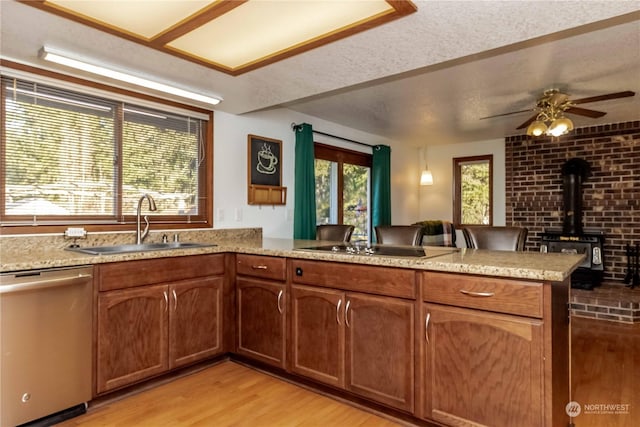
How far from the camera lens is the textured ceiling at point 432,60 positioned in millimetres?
1812

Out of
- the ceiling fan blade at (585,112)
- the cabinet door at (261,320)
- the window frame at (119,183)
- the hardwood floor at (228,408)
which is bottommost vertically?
the hardwood floor at (228,408)

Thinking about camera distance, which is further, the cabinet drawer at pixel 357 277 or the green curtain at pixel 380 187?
the green curtain at pixel 380 187

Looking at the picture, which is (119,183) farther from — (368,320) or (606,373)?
(606,373)

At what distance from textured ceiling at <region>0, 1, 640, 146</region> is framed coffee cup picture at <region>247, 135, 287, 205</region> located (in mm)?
437

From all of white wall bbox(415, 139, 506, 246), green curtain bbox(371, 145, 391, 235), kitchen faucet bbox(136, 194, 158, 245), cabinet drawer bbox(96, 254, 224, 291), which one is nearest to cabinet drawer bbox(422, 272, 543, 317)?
cabinet drawer bbox(96, 254, 224, 291)

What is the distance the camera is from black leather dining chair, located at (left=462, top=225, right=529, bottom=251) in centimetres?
263

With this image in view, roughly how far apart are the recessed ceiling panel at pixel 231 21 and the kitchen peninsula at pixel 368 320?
1.20 metres

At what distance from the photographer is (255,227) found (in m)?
3.77

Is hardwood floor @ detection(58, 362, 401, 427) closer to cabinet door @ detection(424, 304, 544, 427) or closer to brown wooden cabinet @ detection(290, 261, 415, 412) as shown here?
brown wooden cabinet @ detection(290, 261, 415, 412)

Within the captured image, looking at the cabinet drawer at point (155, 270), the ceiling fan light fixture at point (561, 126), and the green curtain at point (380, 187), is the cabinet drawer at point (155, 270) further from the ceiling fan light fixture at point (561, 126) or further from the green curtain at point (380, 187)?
the green curtain at point (380, 187)

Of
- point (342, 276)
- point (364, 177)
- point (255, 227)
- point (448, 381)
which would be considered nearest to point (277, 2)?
point (342, 276)

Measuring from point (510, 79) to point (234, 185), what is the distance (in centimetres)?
258

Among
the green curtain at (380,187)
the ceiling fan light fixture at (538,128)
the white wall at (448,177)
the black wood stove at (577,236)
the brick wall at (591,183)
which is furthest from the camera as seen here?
the white wall at (448,177)

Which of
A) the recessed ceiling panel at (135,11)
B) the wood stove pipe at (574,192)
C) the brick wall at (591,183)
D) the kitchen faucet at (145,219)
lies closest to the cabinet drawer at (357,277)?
the kitchen faucet at (145,219)
